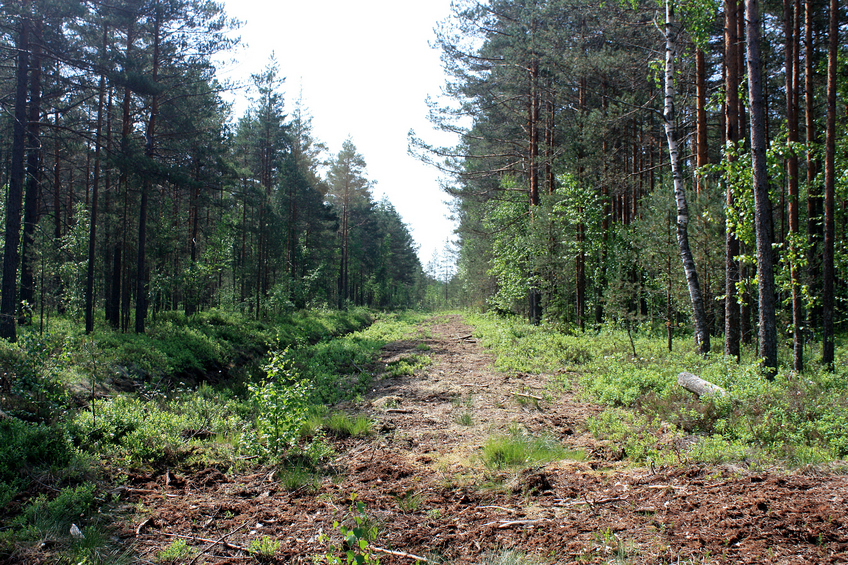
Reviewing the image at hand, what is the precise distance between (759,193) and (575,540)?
7.84m

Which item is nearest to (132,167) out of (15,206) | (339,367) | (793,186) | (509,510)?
(15,206)

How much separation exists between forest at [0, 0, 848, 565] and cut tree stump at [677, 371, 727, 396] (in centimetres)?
21

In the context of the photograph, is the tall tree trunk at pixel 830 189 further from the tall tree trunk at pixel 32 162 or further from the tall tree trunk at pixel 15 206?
the tall tree trunk at pixel 15 206

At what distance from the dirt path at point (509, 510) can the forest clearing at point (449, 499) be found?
0.05ft

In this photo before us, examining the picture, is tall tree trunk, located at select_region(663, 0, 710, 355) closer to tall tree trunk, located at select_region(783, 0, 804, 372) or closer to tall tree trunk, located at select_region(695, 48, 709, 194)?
tall tree trunk, located at select_region(695, 48, 709, 194)

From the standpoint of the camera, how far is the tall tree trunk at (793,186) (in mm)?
8945

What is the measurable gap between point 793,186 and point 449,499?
36.2ft

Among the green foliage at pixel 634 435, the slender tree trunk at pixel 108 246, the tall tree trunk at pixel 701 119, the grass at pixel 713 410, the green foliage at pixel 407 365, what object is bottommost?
the green foliage at pixel 407 365

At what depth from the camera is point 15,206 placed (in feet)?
35.0

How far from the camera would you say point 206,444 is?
601cm

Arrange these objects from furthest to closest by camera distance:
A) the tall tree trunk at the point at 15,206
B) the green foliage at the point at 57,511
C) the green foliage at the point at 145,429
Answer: the tall tree trunk at the point at 15,206 → the green foliage at the point at 145,429 → the green foliage at the point at 57,511

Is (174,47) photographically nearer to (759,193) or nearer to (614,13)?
(614,13)

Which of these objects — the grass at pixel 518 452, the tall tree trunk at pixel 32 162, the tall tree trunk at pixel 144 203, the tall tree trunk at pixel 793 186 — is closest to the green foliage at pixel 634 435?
the grass at pixel 518 452

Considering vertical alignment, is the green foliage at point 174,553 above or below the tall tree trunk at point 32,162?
below
